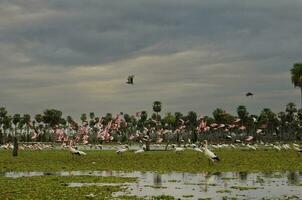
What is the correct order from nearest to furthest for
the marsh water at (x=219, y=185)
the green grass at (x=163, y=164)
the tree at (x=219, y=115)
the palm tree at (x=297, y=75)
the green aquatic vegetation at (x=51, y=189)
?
the green aquatic vegetation at (x=51, y=189)
the marsh water at (x=219, y=185)
the green grass at (x=163, y=164)
the palm tree at (x=297, y=75)
the tree at (x=219, y=115)

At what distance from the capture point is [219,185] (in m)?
26.8

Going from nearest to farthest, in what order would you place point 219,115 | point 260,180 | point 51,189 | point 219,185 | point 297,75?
point 51,189, point 219,185, point 260,180, point 297,75, point 219,115

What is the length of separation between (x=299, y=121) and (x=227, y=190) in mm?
147462

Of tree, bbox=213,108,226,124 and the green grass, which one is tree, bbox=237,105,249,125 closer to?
tree, bbox=213,108,226,124

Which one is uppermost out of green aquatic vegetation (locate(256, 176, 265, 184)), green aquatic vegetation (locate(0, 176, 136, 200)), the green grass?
the green grass

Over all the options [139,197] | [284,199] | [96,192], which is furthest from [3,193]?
[284,199]

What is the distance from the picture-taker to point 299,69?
85438 mm

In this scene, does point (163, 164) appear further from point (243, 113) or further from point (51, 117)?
point (51, 117)

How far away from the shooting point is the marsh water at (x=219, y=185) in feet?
75.3

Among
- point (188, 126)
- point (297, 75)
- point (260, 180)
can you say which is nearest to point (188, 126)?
point (188, 126)

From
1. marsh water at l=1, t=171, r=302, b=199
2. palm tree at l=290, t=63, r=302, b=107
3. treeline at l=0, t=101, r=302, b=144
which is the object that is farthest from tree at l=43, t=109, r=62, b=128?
marsh water at l=1, t=171, r=302, b=199

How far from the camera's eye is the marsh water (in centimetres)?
2294

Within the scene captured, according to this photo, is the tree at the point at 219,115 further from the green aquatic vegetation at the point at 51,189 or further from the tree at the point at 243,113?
the green aquatic vegetation at the point at 51,189

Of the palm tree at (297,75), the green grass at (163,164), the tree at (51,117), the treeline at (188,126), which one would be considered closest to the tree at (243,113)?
the treeline at (188,126)
